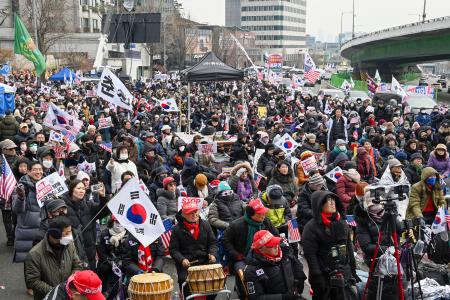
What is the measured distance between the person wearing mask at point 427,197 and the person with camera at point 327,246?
2.95 m

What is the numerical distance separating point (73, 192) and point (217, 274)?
236 centimetres

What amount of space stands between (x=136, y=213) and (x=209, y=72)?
39.7 feet

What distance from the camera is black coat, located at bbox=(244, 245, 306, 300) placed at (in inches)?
229

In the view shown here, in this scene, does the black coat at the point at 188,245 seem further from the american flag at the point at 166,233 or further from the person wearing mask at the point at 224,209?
the person wearing mask at the point at 224,209

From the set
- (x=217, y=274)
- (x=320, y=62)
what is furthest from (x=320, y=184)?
(x=320, y=62)

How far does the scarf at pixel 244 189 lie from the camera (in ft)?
32.3

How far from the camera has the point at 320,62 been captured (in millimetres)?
148250

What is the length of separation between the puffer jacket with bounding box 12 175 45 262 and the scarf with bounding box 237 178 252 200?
2.99 meters

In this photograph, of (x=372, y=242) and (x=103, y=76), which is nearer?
(x=372, y=242)

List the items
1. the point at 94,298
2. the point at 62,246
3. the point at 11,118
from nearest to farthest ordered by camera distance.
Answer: the point at 94,298 < the point at 62,246 < the point at 11,118

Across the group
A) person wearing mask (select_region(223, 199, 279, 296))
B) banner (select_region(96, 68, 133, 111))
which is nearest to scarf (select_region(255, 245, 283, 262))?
person wearing mask (select_region(223, 199, 279, 296))

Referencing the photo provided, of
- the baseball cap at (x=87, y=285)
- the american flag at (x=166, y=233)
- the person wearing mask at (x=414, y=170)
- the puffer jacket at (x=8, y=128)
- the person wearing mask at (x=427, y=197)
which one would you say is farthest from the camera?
the puffer jacket at (x=8, y=128)

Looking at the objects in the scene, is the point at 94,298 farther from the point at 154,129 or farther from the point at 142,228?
the point at 154,129

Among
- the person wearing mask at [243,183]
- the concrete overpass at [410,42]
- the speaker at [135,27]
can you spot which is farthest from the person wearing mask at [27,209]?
the concrete overpass at [410,42]
